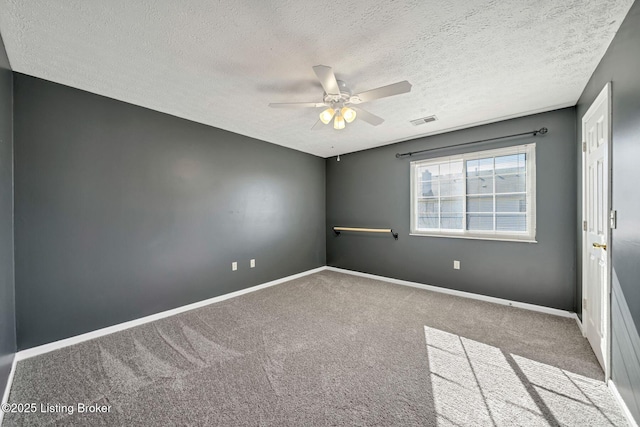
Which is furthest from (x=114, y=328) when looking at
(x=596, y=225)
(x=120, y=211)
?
(x=596, y=225)

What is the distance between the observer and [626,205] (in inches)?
59.2

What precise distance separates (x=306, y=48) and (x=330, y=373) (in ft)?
7.93

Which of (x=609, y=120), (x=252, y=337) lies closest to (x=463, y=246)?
(x=609, y=120)

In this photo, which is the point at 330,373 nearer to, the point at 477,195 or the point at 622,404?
the point at 622,404

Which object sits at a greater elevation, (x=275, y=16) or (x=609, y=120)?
(x=275, y=16)

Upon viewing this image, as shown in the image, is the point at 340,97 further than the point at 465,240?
No

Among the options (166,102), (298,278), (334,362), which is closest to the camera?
(334,362)

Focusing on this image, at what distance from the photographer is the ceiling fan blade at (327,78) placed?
167 cm

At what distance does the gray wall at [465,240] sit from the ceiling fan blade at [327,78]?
249cm

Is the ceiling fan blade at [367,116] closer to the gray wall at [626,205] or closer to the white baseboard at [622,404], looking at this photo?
the gray wall at [626,205]

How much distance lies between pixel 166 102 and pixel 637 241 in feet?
12.9

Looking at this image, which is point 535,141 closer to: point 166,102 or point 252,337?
point 252,337

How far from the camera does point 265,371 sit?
192 centimetres

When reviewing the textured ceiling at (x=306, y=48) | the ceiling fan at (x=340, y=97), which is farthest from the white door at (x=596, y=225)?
the ceiling fan at (x=340, y=97)
